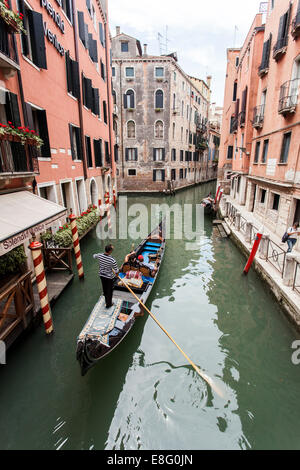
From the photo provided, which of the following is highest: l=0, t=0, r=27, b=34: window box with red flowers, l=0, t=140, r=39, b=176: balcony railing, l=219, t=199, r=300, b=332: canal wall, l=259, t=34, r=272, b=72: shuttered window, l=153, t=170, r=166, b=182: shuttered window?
l=259, t=34, r=272, b=72: shuttered window

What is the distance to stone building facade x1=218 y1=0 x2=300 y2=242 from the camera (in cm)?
919

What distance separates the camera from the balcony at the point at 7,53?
5234mm

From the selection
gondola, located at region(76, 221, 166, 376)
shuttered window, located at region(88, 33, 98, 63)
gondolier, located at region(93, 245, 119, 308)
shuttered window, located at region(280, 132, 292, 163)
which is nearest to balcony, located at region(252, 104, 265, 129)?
shuttered window, located at region(280, 132, 292, 163)

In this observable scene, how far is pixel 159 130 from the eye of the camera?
27.5 m

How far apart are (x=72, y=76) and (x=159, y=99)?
19.1m

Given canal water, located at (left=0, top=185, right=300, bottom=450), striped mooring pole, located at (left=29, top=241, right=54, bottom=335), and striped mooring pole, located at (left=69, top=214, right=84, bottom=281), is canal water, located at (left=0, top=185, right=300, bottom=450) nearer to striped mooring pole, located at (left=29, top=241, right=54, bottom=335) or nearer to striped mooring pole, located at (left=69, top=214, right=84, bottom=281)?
striped mooring pole, located at (left=29, top=241, right=54, bottom=335)

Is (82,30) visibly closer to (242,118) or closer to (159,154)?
(242,118)

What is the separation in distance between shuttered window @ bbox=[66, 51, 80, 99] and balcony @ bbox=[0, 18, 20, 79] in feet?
14.0

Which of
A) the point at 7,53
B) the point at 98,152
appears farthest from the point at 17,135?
the point at 98,152

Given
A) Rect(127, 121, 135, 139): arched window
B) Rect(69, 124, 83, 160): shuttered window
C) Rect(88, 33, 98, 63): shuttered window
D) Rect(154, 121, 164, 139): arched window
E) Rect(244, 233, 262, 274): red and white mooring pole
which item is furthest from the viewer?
Rect(127, 121, 135, 139): arched window

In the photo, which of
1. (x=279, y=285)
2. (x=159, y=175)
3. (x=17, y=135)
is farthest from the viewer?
(x=159, y=175)

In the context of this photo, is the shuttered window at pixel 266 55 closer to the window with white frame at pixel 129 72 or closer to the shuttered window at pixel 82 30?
the shuttered window at pixel 82 30

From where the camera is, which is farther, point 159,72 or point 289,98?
point 159,72
